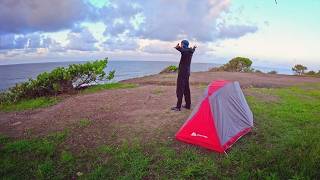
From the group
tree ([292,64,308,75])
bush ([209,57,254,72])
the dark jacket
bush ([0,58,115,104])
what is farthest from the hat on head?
tree ([292,64,308,75])

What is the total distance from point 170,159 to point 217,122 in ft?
4.49

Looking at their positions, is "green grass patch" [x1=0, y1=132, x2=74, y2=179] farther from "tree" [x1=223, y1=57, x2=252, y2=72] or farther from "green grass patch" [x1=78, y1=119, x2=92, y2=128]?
"tree" [x1=223, y1=57, x2=252, y2=72]

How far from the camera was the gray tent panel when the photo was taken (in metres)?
7.11

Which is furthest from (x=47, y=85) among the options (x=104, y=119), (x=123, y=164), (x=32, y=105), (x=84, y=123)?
(x=123, y=164)

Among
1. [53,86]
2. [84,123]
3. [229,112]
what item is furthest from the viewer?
[53,86]

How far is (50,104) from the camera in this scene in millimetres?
12664

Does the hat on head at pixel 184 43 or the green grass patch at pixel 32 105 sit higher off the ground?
the hat on head at pixel 184 43

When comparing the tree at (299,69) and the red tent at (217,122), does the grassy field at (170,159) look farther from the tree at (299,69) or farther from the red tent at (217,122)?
the tree at (299,69)

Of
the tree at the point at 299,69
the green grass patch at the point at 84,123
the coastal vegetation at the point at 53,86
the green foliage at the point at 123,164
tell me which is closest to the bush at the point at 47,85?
the coastal vegetation at the point at 53,86

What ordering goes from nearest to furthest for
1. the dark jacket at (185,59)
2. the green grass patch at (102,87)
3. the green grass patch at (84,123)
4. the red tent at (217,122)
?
1. the red tent at (217,122)
2. the green grass patch at (84,123)
3. the dark jacket at (185,59)
4. the green grass patch at (102,87)

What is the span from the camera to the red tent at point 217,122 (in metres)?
6.97

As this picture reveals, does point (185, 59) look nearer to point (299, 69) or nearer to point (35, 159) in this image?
point (35, 159)

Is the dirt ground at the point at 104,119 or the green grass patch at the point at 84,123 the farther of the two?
the green grass patch at the point at 84,123

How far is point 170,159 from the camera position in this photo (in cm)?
654
